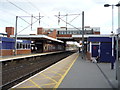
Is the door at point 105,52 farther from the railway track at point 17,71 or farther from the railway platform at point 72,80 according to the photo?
the railway platform at point 72,80

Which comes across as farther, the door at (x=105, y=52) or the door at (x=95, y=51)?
the door at (x=95, y=51)

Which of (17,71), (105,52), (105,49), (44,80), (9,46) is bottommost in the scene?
(17,71)

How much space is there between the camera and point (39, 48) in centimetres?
5034

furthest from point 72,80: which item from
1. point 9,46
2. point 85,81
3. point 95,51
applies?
point 9,46

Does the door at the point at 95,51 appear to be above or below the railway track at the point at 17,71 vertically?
above

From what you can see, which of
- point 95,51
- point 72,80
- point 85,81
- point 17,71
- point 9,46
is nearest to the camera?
point 85,81

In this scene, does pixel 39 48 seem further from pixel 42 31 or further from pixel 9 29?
pixel 42 31

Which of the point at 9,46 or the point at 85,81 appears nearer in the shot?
the point at 85,81

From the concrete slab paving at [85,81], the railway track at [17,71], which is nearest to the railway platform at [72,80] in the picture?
the concrete slab paving at [85,81]

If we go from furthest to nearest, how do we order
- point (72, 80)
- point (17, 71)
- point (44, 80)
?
→ point (17, 71), point (44, 80), point (72, 80)

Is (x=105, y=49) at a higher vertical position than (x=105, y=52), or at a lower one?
higher

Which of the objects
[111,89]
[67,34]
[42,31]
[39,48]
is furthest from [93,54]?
[42,31]

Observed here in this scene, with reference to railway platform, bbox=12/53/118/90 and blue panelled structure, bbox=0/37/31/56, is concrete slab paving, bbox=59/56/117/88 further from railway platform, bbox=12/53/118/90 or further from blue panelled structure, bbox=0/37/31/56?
blue panelled structure, bbox=0/37/31/56

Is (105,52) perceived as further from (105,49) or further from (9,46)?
(9,46)
